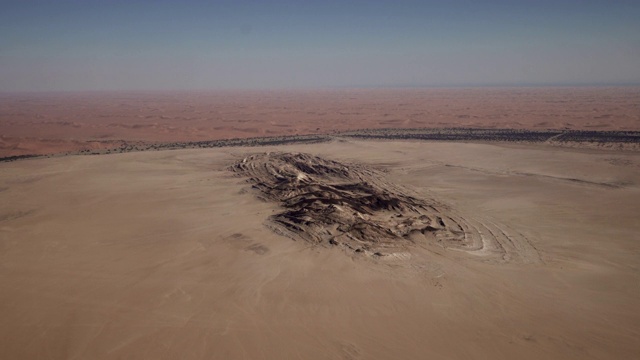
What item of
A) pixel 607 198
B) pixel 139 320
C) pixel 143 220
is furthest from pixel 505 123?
pixel 139 320

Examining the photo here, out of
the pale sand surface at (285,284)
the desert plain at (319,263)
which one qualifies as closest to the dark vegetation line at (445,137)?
the desert plain at (319,263)

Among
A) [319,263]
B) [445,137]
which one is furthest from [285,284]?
[445,137]

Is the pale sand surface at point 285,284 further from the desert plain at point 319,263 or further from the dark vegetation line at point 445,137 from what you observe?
the dark vegetation line at point 445,137

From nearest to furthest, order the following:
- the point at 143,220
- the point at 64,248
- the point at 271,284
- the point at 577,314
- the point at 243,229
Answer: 1. the point at 577,314
2. the point at 271,284
3. the point at 64,248
4. the point at 243,229
5. the point at 143,220

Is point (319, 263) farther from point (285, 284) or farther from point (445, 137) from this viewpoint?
point (445, 137)

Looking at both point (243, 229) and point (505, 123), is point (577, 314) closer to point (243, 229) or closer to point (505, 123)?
point (243, 229)

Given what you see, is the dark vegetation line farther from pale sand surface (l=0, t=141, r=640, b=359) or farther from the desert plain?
pale sand surface (l=0, t=141, r=640, b=359)
